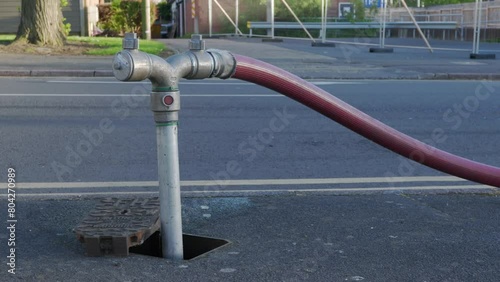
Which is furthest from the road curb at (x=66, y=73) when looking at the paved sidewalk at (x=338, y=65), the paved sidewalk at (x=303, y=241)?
the paved sidewalk at (x=303, y=241)

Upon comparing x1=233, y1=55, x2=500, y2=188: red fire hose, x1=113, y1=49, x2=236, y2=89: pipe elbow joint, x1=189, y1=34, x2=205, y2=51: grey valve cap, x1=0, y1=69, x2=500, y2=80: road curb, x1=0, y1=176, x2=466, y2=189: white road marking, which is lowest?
x1=0, y1=176, x2=466, y2=189: white road marking

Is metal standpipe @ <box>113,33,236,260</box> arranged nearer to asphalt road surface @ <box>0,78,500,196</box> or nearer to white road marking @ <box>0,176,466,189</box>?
asphalt road surface @ <box>0,78,500,196</box>

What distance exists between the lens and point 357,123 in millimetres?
4305

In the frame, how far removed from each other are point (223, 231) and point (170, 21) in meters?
43.6

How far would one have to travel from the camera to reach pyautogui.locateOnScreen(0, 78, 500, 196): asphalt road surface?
5871 millimetres

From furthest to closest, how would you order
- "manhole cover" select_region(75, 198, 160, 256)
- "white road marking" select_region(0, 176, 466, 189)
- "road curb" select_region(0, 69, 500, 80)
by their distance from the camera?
"road curb" select_region(0, 69, 500, 80), "white road marking" select_region(0, 176, 466, 189), "manhole cover" select_region(75, 198, 160, 256)

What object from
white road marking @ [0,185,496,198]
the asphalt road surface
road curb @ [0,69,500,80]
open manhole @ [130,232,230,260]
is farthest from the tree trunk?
open manhole @ [130,232,230,260]

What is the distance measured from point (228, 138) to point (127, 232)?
3845 mm

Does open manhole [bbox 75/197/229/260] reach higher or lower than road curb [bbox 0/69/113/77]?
lower

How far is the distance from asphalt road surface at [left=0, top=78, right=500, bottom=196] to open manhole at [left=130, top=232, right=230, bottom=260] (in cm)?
132

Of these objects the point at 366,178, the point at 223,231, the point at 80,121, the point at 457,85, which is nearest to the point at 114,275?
the point at 223,231

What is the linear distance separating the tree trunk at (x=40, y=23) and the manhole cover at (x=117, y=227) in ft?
43.0

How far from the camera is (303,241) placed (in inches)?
162

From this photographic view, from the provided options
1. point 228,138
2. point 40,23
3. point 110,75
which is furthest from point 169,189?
point 40,23
